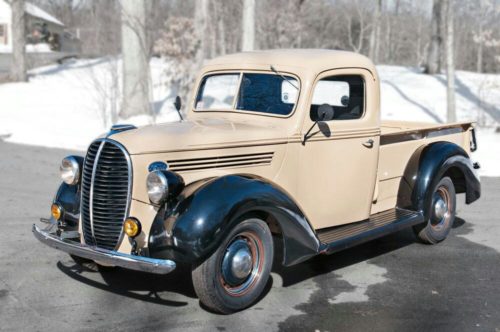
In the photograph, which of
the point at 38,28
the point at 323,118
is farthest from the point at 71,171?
the point at 38,28

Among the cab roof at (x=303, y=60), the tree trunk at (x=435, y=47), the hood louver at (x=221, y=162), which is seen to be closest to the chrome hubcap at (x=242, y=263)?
the hood louver at (x=221, y=162)

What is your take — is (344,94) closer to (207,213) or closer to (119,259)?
(207,213)

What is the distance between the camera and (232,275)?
444 cm

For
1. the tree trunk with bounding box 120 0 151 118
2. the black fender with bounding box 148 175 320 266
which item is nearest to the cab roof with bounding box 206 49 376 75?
the black fender with bounding box 148 175 320 266

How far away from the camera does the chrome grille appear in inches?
175

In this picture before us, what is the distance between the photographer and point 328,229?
17.9 ft

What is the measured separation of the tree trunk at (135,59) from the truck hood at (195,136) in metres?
11.5

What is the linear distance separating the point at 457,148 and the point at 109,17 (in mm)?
14848

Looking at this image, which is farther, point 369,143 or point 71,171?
point 369,143

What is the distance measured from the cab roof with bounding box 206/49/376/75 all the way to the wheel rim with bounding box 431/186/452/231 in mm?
1566

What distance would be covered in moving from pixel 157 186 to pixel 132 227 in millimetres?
339

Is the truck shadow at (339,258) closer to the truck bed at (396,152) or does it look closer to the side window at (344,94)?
the truck bed at (396,152)

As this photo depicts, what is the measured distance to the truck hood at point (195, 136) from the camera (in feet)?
14.7

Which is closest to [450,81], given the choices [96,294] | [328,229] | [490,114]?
[490,114]
